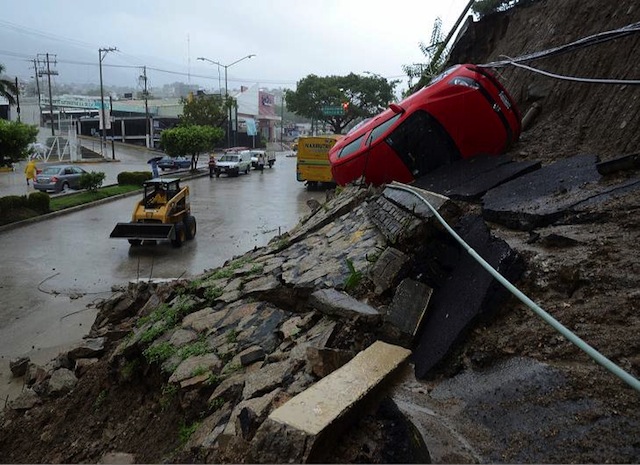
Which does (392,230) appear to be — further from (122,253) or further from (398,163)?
(122,253)

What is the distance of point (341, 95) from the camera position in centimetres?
5947

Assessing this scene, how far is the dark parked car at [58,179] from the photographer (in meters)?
24.2

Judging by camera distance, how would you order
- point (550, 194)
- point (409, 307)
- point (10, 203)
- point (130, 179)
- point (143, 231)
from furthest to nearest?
1. point (130, 179)
2. point (10, 203)
3. point (143, 231)
4. point (550, 194)
5. point (409, 307)

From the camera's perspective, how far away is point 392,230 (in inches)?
198

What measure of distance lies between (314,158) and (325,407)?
24.0m

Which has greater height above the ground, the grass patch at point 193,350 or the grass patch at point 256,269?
the grass patch at point 256,269

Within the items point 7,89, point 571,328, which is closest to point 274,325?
point 571,328

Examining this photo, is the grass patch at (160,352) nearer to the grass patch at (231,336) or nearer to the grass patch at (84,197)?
the grass patch at (231,336)

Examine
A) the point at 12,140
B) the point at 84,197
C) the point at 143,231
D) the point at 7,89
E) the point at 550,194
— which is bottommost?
the point at 84,197

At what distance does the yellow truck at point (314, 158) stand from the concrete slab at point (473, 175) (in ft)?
61.1

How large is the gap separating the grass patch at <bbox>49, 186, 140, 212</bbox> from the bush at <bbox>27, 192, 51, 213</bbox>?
0.60 meters

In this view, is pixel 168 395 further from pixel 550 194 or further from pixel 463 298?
pixel 550 194

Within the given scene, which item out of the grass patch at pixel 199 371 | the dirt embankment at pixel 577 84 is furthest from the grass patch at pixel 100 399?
the dirt embankment at pixel 577 84

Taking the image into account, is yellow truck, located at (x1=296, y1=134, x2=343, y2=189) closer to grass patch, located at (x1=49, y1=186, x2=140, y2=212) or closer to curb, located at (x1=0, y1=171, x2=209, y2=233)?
curb, located at (x1=0, y1=171, x2=209, y2=233)
